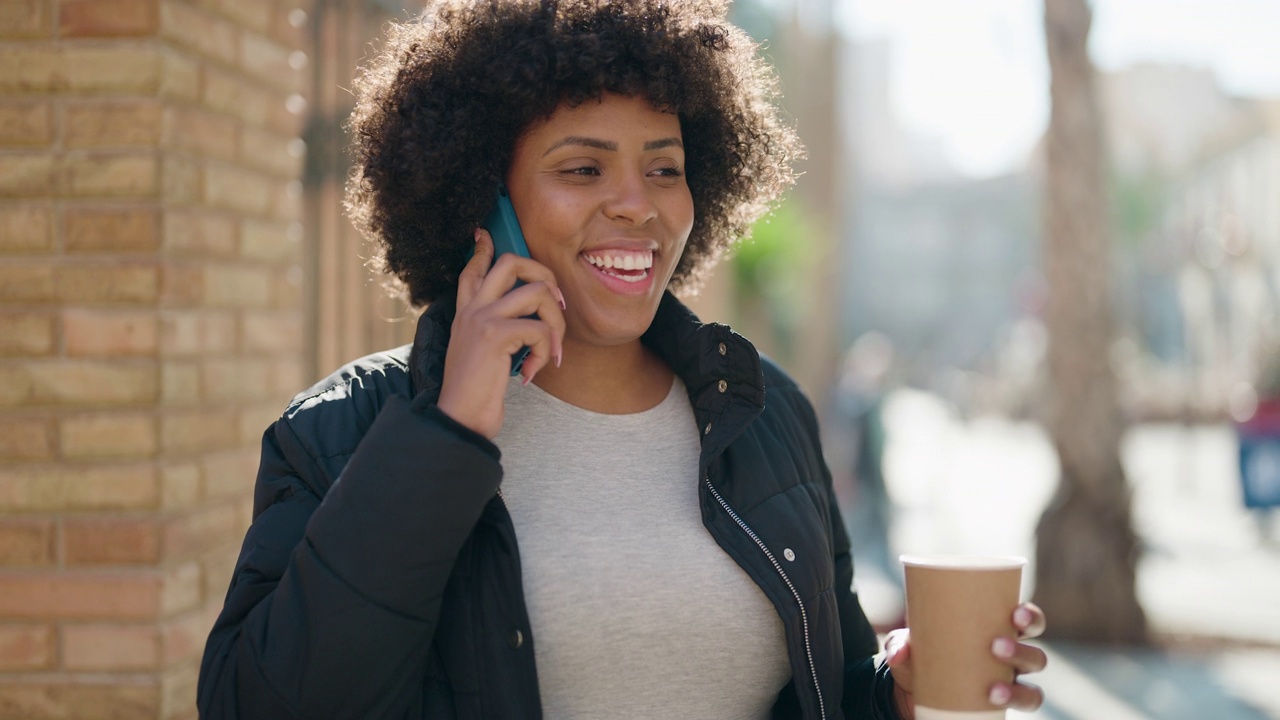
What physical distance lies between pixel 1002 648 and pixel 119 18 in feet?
7.90

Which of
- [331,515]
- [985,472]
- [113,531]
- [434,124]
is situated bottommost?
[985,472]

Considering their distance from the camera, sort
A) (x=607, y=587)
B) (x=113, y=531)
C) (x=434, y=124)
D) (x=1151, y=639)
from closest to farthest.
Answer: (x=607, y=587), (x=434, y=124), (x=113, y=531), (x=1151, y=639)

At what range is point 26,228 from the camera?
292 cm

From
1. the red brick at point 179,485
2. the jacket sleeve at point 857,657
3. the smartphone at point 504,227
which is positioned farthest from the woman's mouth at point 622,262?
the red brick at point 179,485

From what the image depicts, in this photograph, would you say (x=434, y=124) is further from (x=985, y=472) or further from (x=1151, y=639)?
(x=985, y=472)

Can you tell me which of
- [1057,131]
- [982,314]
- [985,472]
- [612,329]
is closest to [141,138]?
[612,329]

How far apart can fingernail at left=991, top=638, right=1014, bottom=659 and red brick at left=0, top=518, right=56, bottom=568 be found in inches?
84.9

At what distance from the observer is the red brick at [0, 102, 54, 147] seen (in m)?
2.92

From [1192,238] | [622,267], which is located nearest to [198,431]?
[622,267]

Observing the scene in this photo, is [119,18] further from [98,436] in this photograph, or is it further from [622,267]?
[622,267]

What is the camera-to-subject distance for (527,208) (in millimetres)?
2393

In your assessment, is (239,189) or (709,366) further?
(239,189)

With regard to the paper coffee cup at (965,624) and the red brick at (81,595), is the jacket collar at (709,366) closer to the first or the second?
the paper coffee cup at (965,624)

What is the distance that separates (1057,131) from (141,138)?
6569 mm
